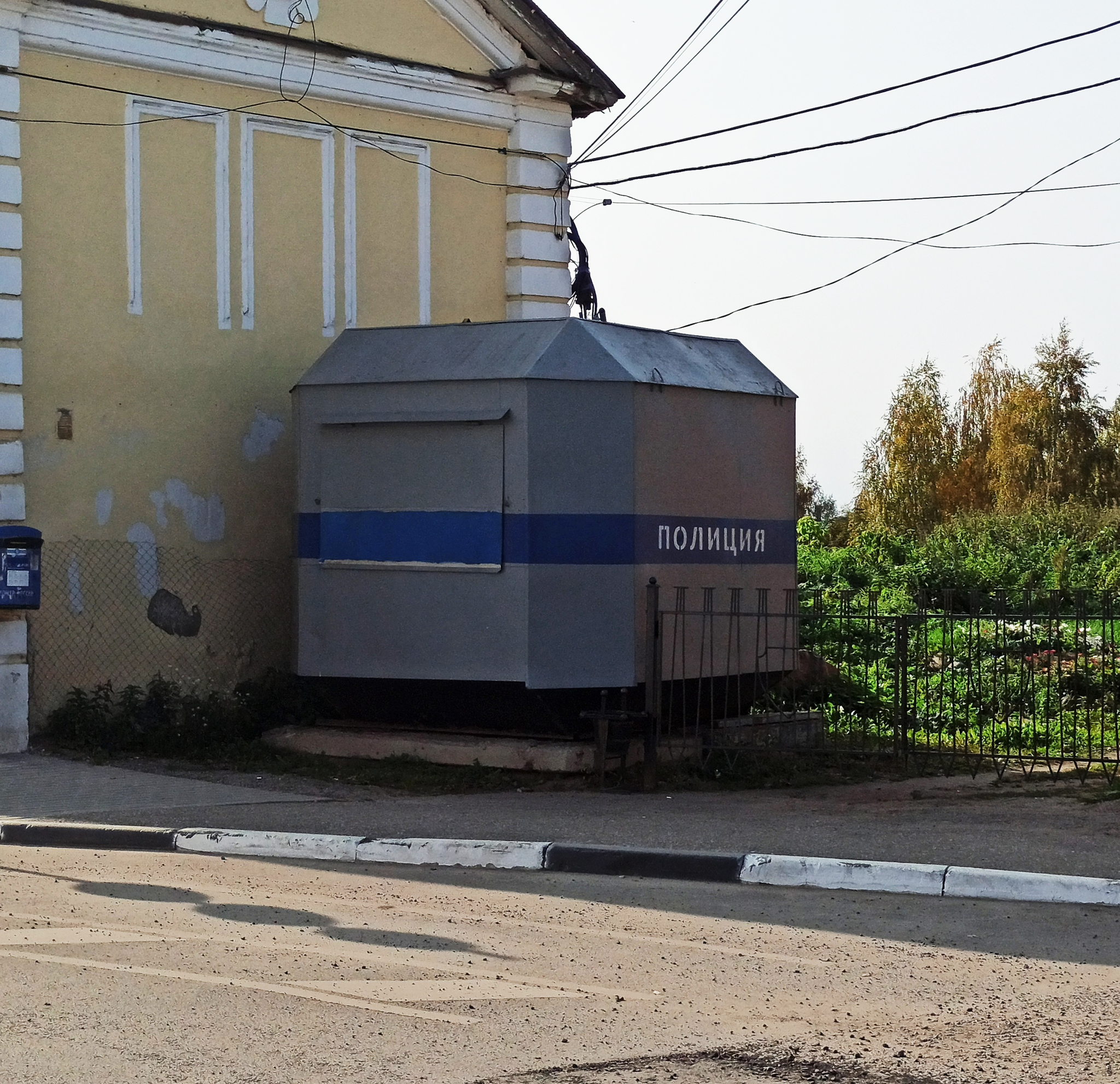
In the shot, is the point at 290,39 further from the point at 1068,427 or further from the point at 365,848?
the point at 1068,427

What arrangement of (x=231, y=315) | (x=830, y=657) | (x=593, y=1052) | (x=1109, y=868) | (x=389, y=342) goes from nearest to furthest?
(x=593, y=1052)
(x=1109, y=868)
(x=389, y=342)
(x=231, y=315)
(x=830, y=657)

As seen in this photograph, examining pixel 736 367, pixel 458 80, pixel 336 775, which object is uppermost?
pixel 458 80

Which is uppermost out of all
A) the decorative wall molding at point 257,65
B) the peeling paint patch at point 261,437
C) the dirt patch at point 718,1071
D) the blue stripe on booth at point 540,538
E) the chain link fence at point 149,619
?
the decorative wall molding at point 257,65

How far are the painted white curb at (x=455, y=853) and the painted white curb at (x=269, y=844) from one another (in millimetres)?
110

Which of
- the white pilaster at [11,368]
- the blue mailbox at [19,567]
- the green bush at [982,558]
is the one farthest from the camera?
the green bush at [982,558]

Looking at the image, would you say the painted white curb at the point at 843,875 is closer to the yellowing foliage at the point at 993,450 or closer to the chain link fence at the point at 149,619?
the chain link fence at the point at 149,619

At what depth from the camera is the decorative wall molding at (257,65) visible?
515 inches

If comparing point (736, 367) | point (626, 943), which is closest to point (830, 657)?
point (736, 367)

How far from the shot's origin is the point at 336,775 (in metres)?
11.8

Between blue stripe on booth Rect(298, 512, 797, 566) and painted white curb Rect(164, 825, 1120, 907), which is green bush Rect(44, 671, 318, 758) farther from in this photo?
painted white curb Rect(164, 825, 1120, 907)

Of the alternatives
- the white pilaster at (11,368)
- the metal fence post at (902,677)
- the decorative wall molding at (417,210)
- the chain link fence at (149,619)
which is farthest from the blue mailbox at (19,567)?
the metal fence post at (902,677)

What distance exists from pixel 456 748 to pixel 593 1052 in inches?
271

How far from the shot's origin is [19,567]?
12.2 m

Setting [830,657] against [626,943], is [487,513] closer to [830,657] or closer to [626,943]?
[626,943]
